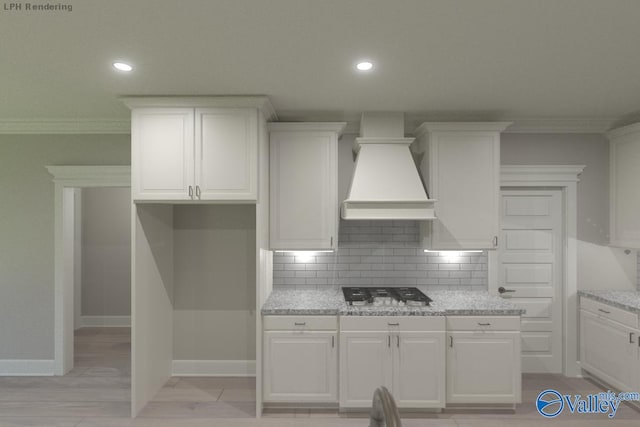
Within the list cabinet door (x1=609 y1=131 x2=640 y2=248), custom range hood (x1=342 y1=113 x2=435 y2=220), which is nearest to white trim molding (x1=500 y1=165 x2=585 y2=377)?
cabinet door (x1=609 y1=131 x2=640 y2=248)

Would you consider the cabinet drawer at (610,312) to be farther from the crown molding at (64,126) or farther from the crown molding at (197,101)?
the crown molding at (64,126)

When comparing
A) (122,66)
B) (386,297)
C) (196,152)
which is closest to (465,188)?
(386,297)

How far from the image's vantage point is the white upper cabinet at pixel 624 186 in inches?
133

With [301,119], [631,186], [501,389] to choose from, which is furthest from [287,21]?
[631,186]

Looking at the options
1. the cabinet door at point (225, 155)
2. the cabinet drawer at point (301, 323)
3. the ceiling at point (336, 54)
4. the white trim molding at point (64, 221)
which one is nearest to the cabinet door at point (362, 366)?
the cabinet drawer at point (301, 323)

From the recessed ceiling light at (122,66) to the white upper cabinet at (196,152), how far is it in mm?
503

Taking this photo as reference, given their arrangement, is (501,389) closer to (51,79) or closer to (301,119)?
(301,119)

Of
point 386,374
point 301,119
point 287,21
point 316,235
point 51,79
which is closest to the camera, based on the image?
point 287,21

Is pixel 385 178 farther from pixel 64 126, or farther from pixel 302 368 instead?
pixel 64 126

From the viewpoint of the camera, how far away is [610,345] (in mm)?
3227

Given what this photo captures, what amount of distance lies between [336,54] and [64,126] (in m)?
2.94

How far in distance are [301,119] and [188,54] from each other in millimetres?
1480

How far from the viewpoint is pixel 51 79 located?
2576 millimetres

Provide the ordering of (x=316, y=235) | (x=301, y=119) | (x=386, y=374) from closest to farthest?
1. (x=386, y=374)
2. (x=316, y=235)
3. (x=301, y=119)
